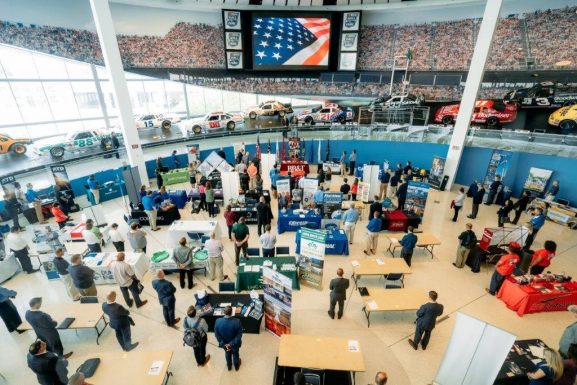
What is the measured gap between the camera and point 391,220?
402 inches

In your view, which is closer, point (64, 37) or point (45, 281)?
point (45, 281)

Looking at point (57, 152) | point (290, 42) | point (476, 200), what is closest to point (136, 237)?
point (476, 200)

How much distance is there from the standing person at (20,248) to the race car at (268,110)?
17.4 meters

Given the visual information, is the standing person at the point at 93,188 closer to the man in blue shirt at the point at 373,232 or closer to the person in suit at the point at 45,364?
the person in suit at the point at 45,364

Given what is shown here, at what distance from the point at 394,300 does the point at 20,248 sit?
9625 mm

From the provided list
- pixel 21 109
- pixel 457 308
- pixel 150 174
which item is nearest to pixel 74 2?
pixel 21 109

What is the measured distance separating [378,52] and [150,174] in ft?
77.6

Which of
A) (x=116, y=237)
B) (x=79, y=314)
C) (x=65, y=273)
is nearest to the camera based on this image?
(x=79, y=314)

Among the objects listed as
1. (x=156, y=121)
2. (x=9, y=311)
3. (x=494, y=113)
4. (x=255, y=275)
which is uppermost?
(x=494, y=113)

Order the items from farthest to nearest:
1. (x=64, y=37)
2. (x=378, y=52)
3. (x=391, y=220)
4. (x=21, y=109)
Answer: (x=378, y=52), (x=64, y=37), (x=21, y=109), (x=391, y=220)

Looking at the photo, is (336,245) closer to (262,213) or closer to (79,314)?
(262,213)

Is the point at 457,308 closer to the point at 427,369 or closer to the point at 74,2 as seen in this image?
the point at 427,369

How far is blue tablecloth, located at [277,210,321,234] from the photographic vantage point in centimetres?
993

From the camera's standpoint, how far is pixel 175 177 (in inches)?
569
